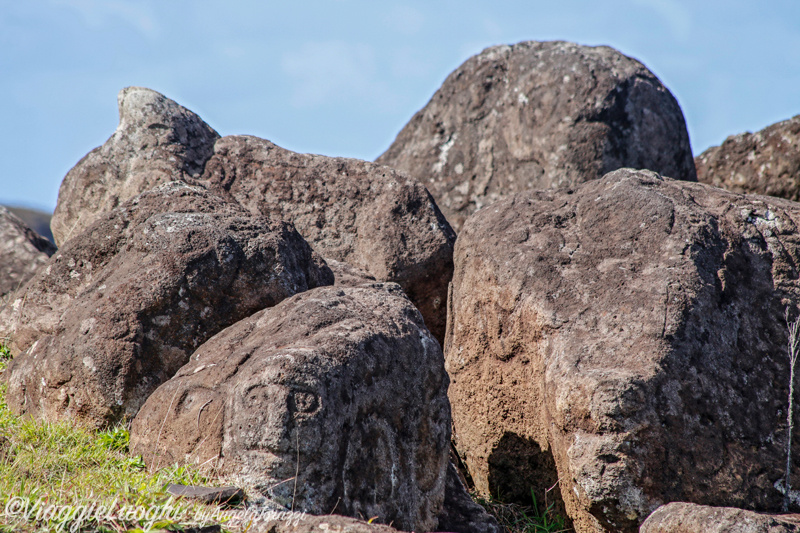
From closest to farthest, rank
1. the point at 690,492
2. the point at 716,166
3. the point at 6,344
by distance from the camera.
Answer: the point at 690,492
the point at 6,344
the point at 716,166

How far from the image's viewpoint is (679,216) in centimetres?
434

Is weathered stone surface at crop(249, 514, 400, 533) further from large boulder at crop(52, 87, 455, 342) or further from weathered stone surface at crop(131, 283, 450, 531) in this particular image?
large boulder at crop(52, 87, 455, 342)

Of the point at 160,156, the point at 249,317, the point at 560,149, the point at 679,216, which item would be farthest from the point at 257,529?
the point at 560,149

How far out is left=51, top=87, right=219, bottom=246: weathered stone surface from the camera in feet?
18.9

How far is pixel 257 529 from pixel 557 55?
21.9 feet

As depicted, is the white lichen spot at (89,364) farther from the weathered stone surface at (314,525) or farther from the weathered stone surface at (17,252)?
the weathered stone surface at (17,252)

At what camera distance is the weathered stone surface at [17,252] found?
20.5 ft

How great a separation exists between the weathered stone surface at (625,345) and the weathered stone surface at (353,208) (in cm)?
66

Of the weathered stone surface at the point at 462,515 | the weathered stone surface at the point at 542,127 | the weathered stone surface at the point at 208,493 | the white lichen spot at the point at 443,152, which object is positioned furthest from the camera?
the white lichen spot at the point at 443,152

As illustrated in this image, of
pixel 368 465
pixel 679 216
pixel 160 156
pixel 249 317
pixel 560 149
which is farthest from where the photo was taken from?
pixel 560 149

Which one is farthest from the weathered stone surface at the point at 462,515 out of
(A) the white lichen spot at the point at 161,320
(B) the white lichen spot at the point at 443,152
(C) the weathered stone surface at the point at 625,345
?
(B) the white lichen spot at the point at 443,152

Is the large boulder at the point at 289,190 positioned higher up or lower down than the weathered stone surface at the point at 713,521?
higher up

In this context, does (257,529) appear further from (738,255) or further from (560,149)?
(560,149)

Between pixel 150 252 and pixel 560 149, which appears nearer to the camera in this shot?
pixel 150 252
